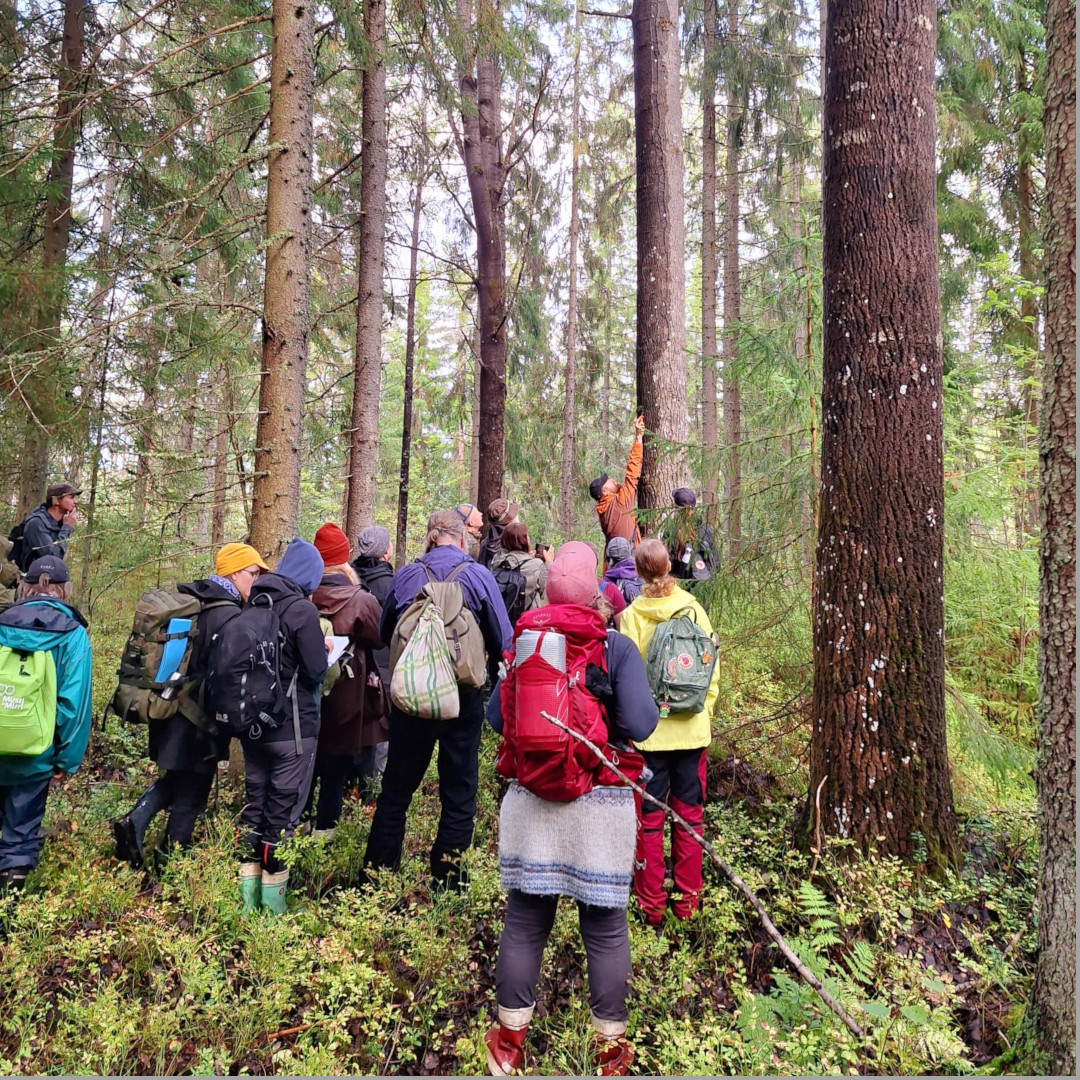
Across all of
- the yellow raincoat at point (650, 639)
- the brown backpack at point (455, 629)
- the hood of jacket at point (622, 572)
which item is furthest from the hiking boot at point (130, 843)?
the hood of jacket at point (622, 572)

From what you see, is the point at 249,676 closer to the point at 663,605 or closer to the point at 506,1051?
the point at 506,1051

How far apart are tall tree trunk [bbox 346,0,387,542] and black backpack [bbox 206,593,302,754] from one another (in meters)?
4.16

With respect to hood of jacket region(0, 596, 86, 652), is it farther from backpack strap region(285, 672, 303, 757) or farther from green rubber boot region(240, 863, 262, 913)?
green rubber boot region(240, 863, 262, 913)

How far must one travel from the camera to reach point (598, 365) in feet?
49.0

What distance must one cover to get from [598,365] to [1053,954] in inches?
542

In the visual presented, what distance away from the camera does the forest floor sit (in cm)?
265

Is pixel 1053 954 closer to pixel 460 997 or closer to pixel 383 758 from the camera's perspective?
pixel 460 997

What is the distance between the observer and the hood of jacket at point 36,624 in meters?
3.75

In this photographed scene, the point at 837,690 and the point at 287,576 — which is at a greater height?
the point at 287,576

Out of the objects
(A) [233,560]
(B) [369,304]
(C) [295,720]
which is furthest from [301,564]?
(B) [369,304]

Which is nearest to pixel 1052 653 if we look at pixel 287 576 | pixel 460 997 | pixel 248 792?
pixel 460 997

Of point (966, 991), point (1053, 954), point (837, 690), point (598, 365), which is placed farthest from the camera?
point (598, 365)

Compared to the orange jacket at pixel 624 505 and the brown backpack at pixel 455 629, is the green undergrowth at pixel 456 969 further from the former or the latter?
the orange jacket at pixel 624 505

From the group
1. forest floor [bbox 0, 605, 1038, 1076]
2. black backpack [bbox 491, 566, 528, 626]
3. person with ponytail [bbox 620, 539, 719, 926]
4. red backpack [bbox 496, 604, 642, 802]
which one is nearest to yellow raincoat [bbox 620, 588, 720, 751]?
person with ponytail [bbox 620, 539, 719, 926]
